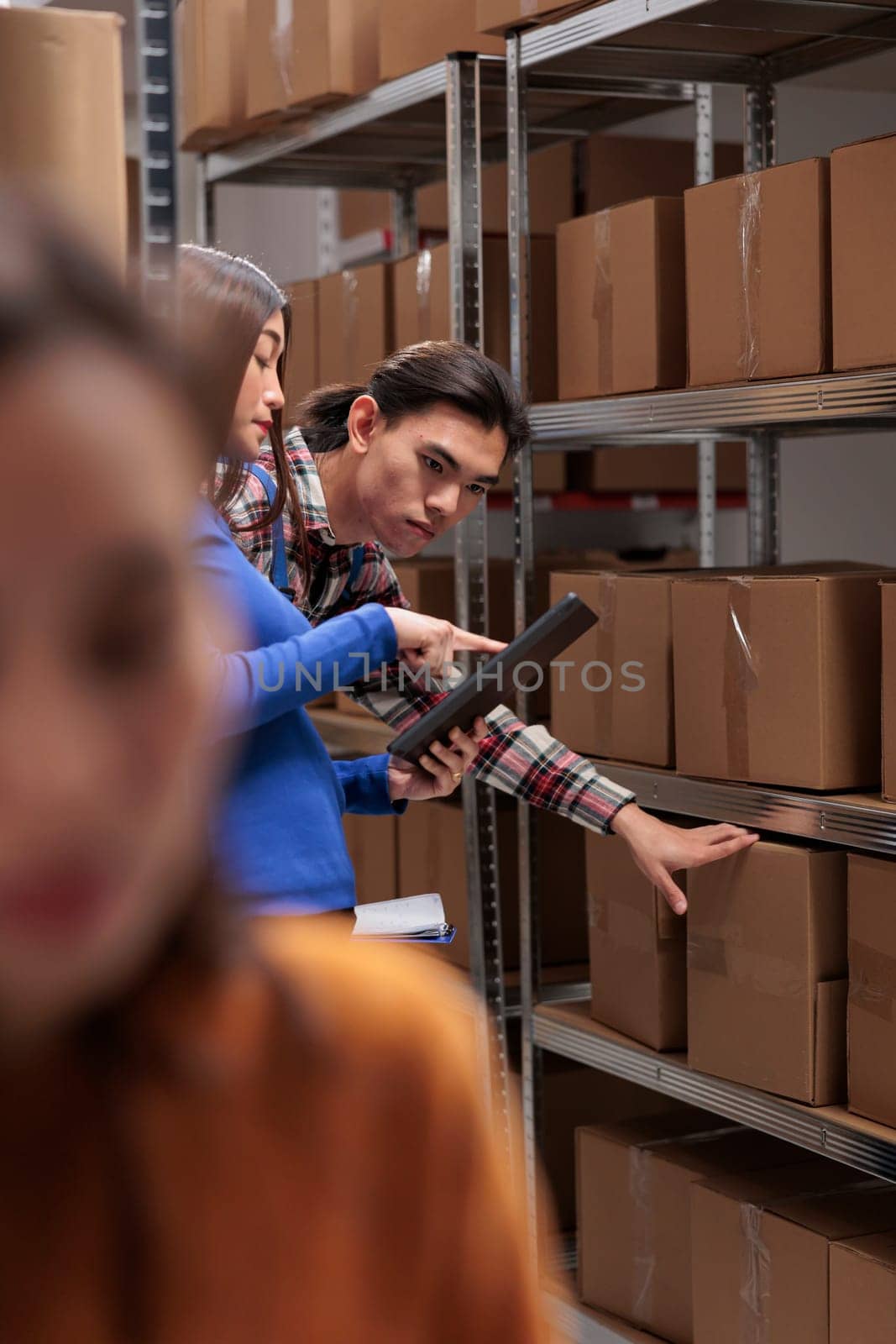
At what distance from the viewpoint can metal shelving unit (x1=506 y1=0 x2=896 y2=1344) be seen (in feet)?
6.88

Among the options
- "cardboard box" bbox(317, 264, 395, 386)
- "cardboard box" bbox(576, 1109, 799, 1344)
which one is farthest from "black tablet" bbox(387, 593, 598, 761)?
"cardboard box" bbox(317, 264, 395, 386)

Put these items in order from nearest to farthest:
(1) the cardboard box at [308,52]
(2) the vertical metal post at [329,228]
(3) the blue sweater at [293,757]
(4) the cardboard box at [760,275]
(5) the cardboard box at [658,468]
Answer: (3) the blue sweater at [293,757] < (4) the cardboard box at [760,275] < (1) the cardboard box at [308,52] < (5) the cardboard box at [658,468] < (2) the vertical metal post at [329,228]

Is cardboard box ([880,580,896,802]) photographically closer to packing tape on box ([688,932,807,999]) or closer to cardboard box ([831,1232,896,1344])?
packing tape on box ([688,932,807,999])

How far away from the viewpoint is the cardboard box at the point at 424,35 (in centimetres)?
277

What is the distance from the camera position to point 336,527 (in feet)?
7.32

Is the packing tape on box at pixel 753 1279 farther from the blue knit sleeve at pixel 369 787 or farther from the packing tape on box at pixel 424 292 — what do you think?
the packing tape on box at pixel 424 292

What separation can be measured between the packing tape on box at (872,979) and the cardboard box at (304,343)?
69.6 inches

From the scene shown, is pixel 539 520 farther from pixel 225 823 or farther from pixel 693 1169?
pixel 225 823

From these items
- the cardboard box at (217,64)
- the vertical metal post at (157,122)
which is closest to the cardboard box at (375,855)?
the cardboard box at (217,64)

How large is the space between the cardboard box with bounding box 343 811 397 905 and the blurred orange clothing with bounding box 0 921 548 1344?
271 cm

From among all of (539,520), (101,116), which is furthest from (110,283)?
(539,520)

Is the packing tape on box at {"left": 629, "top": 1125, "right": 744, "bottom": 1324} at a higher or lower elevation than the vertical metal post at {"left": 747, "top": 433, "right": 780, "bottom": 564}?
lower

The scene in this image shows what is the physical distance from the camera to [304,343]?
3426 millimetres

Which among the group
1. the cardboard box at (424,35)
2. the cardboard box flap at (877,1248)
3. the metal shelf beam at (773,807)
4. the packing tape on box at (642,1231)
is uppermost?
the cardboard box at (424,35)
